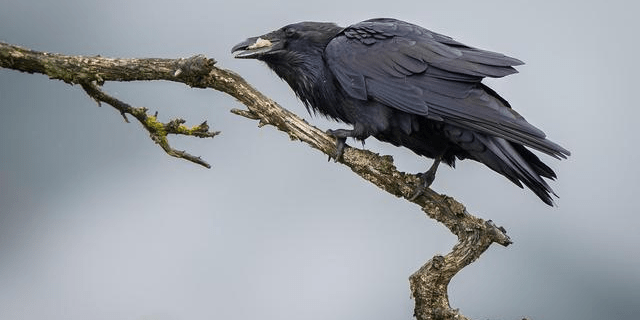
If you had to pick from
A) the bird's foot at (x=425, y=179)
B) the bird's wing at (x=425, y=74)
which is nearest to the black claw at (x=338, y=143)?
the bird's wing at (x=425, y=74)

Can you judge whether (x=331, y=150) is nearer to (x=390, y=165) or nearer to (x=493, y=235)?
(x=390, y=165)

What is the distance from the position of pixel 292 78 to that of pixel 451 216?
4.17 feet

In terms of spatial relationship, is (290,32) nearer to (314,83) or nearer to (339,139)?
(314,83)

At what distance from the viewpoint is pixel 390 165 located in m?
4.85

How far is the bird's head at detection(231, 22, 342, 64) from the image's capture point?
17.5 ft

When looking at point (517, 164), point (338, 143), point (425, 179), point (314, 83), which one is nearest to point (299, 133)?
point (338, 143)

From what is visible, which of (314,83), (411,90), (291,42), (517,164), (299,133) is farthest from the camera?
(291,42)

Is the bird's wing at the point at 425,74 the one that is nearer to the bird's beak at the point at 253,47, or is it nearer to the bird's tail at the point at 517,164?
the bird's tail at the point at 517,164

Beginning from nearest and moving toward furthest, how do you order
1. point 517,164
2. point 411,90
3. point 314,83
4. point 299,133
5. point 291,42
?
point 517,164 < point 299,133 < point 411,90 < point 314,83 < point 291,42

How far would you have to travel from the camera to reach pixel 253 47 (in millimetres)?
5336

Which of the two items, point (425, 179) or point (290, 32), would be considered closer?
point (425, 179)

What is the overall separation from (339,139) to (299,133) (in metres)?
0.22

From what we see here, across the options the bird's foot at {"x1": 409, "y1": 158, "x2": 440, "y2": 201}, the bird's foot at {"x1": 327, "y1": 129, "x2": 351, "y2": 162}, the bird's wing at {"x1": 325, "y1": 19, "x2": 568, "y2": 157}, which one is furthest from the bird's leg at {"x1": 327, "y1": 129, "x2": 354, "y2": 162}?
the bird's foot at {"x1": 409, "y1": 158, "x2": 440, "y2": 201}

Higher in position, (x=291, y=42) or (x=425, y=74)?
(x=291, y=42)
